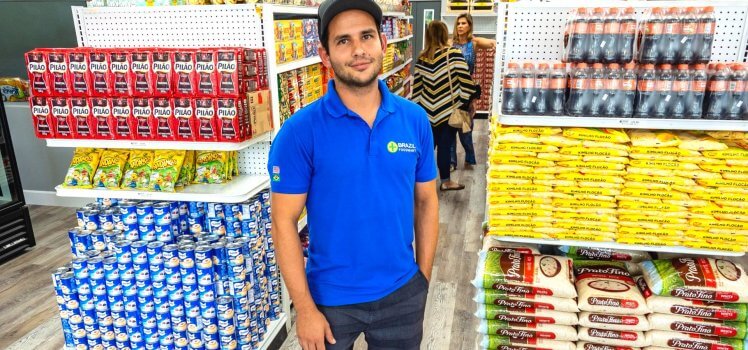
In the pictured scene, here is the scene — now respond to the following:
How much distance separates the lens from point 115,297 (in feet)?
8.91

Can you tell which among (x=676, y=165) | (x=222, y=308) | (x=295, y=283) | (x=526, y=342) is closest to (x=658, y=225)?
(x=676, y=165)

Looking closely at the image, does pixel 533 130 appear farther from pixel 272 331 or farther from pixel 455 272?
pixel 455 272

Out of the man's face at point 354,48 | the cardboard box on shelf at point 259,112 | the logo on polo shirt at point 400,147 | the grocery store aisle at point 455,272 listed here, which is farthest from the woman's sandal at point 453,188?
the man's face at point 354,48

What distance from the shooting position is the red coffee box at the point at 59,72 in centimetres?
269

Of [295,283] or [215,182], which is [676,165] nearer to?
[295,283]

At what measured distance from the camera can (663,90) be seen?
76.7 inches

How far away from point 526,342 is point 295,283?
1.18 metres

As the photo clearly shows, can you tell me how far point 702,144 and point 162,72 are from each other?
2470 millimetres

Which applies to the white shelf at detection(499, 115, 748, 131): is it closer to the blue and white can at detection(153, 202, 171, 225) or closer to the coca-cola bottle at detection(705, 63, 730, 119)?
the coca-cola bottle at detection(705, 63, 730, 119)

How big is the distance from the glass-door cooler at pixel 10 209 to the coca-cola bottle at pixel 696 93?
5.03m

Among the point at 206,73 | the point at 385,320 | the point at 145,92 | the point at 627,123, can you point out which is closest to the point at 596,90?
the point at 627,123

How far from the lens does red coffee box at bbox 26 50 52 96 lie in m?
2.70

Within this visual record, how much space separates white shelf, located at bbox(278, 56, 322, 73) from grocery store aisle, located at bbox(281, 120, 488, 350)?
1.70 metres

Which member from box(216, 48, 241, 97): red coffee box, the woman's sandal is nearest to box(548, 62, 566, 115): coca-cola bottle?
box(216, 48, 241, 97): red coffee box
